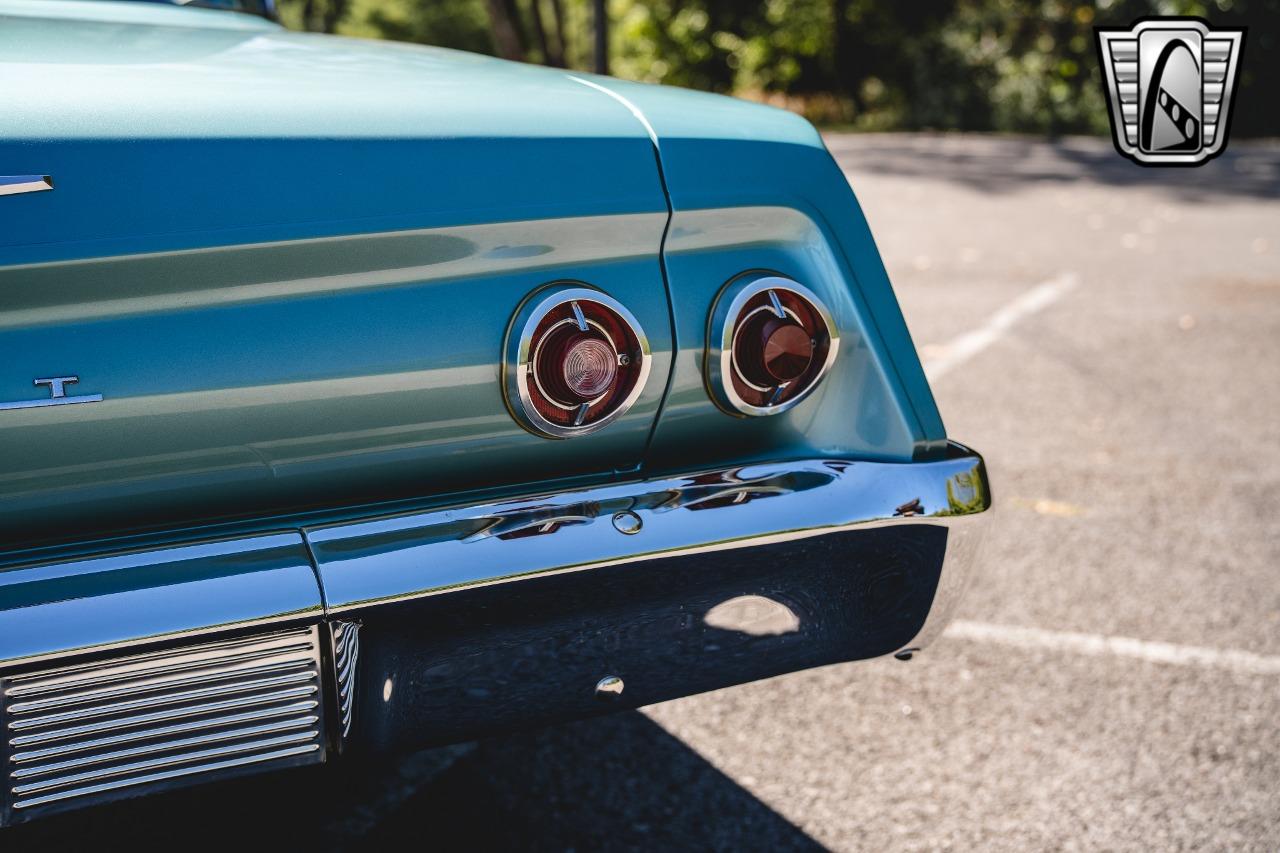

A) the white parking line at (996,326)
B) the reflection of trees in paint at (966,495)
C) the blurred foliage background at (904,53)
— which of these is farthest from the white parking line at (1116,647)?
the blurred foliage background at (904,53)

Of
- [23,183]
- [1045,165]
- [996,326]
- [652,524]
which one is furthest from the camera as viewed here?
[1045,165]

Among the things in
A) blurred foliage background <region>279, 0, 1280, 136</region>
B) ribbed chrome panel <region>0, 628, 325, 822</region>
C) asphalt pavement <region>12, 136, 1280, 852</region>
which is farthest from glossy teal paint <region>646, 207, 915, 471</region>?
blurred foliage background <region>279, 0, 1280, 136</region>

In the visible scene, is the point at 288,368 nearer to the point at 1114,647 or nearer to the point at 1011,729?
the point at 1011,729

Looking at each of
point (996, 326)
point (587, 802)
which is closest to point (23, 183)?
point (587, 802)

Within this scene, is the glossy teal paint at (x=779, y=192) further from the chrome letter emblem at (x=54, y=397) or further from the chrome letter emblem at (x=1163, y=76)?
the chrome letter emblem at (x=1163, y=76)

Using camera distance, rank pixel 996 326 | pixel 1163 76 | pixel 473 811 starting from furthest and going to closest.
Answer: pixel 1163 76 < pixel 996 326 < pixel 473 811

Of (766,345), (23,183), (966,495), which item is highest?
(23,183)

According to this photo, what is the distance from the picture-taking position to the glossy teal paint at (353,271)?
5.09 feet

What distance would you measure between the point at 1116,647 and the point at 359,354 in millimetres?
2228

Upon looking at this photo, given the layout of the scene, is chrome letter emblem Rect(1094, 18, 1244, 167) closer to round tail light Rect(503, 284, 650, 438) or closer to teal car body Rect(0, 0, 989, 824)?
teal car body Rect(0, 0, 989, 824)

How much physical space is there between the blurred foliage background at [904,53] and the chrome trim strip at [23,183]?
48.6 feet

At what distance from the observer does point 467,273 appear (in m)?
1.73

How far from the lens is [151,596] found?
1.50 m

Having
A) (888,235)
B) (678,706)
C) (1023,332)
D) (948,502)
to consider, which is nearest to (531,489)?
(948,502)
